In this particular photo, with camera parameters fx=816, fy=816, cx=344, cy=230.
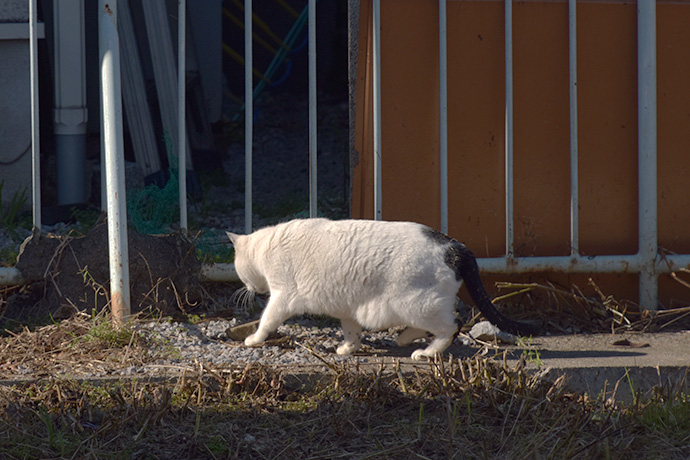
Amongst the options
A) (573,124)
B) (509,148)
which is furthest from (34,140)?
(573,124)

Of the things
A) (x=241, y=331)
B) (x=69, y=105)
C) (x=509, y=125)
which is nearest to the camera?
(x=241, y=331)

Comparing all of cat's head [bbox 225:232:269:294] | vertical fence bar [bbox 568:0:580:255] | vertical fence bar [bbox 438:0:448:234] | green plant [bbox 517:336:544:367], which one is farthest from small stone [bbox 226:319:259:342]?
vertical fence bar [bbox 568:0:580:255]

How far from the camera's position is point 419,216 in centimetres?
379

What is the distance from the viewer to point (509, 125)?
3.65m

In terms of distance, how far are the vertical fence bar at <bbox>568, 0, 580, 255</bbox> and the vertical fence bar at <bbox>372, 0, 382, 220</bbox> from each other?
86 centimetres

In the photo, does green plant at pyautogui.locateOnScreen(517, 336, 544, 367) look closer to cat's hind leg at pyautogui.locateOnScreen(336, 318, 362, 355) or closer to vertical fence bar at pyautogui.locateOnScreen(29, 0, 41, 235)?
cat's hind leg at pyautogui.locateOnScreen(336, 318, 362, 355)

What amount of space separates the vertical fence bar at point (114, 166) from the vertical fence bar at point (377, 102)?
1.09 metres

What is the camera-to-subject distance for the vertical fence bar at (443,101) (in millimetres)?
3588

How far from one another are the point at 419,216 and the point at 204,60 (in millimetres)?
3635

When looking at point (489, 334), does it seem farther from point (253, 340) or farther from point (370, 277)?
point (253, 340)

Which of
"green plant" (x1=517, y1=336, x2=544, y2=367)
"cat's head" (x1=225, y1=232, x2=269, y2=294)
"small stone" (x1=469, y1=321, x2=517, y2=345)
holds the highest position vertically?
"cat's head" (x1=225, y1=232, x2=269, y2=294)

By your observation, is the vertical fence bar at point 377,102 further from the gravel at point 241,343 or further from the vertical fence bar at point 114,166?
the vertical fence bar at point 114,166

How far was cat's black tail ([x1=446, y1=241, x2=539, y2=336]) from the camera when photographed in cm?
302

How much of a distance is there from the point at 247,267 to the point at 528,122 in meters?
1.44
